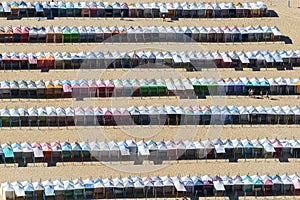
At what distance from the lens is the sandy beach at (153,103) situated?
99688mm

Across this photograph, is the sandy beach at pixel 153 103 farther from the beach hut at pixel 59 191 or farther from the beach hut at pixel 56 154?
the beach hut at pixel 59 191

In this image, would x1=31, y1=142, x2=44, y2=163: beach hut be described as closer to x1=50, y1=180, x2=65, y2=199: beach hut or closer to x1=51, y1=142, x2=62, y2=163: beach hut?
x1=51, y1=142, x2=62, y2=163: beach hut

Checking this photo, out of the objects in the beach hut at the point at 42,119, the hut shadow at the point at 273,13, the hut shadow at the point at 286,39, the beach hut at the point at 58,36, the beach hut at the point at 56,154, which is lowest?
the beach hut at the point at 56,154

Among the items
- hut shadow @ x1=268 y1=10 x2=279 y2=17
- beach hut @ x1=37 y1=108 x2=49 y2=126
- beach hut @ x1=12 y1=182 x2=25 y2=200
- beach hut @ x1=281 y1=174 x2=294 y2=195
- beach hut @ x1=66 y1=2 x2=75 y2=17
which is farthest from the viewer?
hut shadow @ x1=268 y1=10 x2=279 y2=17

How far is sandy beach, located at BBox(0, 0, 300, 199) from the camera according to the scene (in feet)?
327

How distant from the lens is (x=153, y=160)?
10100 cm

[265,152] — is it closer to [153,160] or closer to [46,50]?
[153,160]

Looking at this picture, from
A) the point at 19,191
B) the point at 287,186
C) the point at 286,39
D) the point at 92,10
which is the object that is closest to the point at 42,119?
the point at 19,191

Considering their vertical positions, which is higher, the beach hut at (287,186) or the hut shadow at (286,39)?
the hut shadow at (286,39)

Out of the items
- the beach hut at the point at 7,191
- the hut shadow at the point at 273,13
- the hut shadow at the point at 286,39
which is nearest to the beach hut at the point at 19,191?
the beach hut at the point at 7,191

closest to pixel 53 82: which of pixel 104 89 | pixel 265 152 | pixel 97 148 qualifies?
pixel 104 89

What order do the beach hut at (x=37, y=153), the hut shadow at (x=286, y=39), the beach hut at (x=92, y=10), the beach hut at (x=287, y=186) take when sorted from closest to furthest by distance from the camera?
the beach hut at (x=287, y=186)
the beach hut at (x=37, y=153)
the hut shadow at (x=286, y=39)
the beach hut at (x=92, y=10)

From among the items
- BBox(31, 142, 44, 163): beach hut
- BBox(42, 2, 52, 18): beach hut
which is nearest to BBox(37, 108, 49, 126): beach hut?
BBox(31, 142, 44, 163): beach hut

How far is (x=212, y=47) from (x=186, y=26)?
14.2ft
